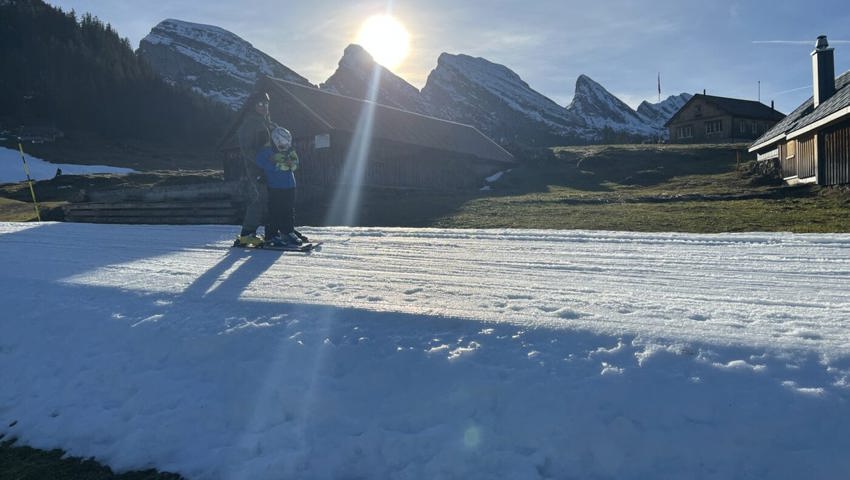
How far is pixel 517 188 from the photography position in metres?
32.7

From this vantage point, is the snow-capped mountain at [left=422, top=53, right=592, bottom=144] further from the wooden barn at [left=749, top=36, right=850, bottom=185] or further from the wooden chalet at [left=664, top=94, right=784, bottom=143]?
the wooden barn at [left=749, top=36, right=850, bottom=185]

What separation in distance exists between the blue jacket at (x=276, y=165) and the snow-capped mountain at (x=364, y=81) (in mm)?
86813

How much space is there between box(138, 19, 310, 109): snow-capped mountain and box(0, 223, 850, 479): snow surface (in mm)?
154305

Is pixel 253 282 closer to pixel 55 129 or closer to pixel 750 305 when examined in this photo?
pixel 750 305

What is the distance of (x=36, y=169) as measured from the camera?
54781 mm

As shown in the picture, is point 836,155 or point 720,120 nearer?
point 836,155

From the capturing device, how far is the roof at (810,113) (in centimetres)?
1902

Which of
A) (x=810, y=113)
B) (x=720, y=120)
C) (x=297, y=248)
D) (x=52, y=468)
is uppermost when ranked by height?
(x=720, y=120)

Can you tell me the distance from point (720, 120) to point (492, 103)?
65.7 metres

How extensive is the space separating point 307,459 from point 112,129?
91714mm

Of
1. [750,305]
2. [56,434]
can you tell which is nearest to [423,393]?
[56,434]

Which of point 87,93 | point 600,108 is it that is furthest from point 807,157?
point 600,108

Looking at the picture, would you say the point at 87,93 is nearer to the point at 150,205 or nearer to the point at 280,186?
the point at 150,205

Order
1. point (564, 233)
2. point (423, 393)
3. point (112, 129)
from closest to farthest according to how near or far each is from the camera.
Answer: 1. point (423, 393)
2. point (564, 233)
3. point (112, 129)
